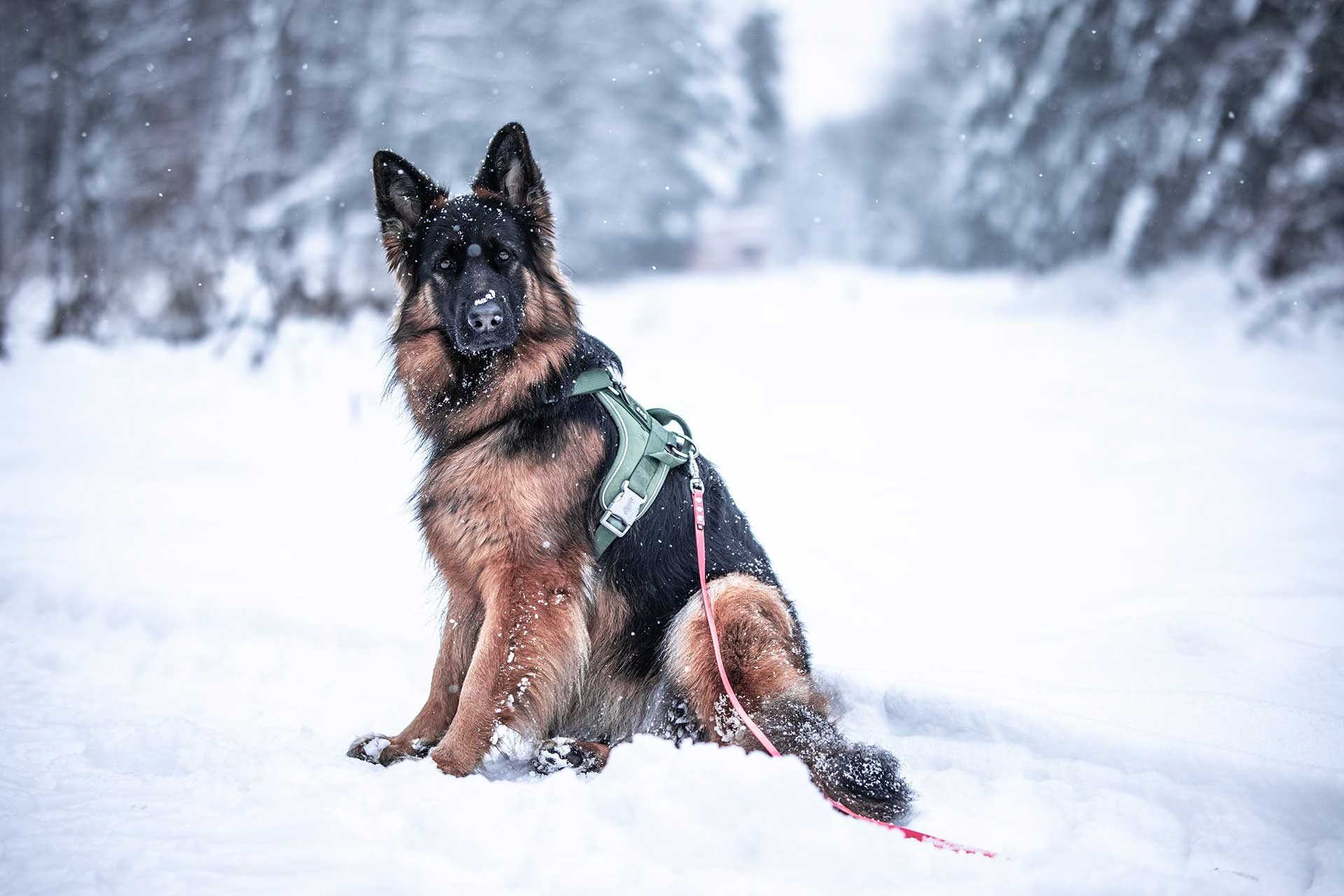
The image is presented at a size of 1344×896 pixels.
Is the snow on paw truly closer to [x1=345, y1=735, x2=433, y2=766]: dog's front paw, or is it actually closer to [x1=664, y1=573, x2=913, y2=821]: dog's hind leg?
[x1=664, y1=573, x2=913, y2=821]: dog's hind leg

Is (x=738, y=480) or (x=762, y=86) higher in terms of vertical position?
(x=762, y=86)

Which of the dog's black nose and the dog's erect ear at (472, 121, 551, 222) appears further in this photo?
the dog's erect ear at (472, 121, 551, 222)

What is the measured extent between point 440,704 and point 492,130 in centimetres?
2288

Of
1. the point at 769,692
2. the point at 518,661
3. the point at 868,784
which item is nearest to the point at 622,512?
the point at 518,661

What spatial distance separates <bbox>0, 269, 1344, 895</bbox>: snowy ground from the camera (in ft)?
7.17

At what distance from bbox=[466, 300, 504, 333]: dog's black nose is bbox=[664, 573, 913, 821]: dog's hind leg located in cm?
126

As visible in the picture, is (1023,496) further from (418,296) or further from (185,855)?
(185,855)

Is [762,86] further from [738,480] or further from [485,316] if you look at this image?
[485,316]

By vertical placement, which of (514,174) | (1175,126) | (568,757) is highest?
(1175,126)

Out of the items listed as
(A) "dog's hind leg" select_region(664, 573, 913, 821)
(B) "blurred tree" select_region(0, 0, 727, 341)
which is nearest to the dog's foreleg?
(A) "dog's hind leg" select_region(664, 573, 913, 821)

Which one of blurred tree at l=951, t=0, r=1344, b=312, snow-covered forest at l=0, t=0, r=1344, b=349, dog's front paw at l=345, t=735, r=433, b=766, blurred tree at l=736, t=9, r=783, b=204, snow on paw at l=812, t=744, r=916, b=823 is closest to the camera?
snow on paw at l=812, t=744, r=916, b=823

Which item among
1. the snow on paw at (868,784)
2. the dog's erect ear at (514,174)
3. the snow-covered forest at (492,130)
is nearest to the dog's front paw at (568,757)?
the snow on paw at (868,784)

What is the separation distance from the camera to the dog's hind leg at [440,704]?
9.96ft

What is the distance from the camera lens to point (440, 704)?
321 cm
